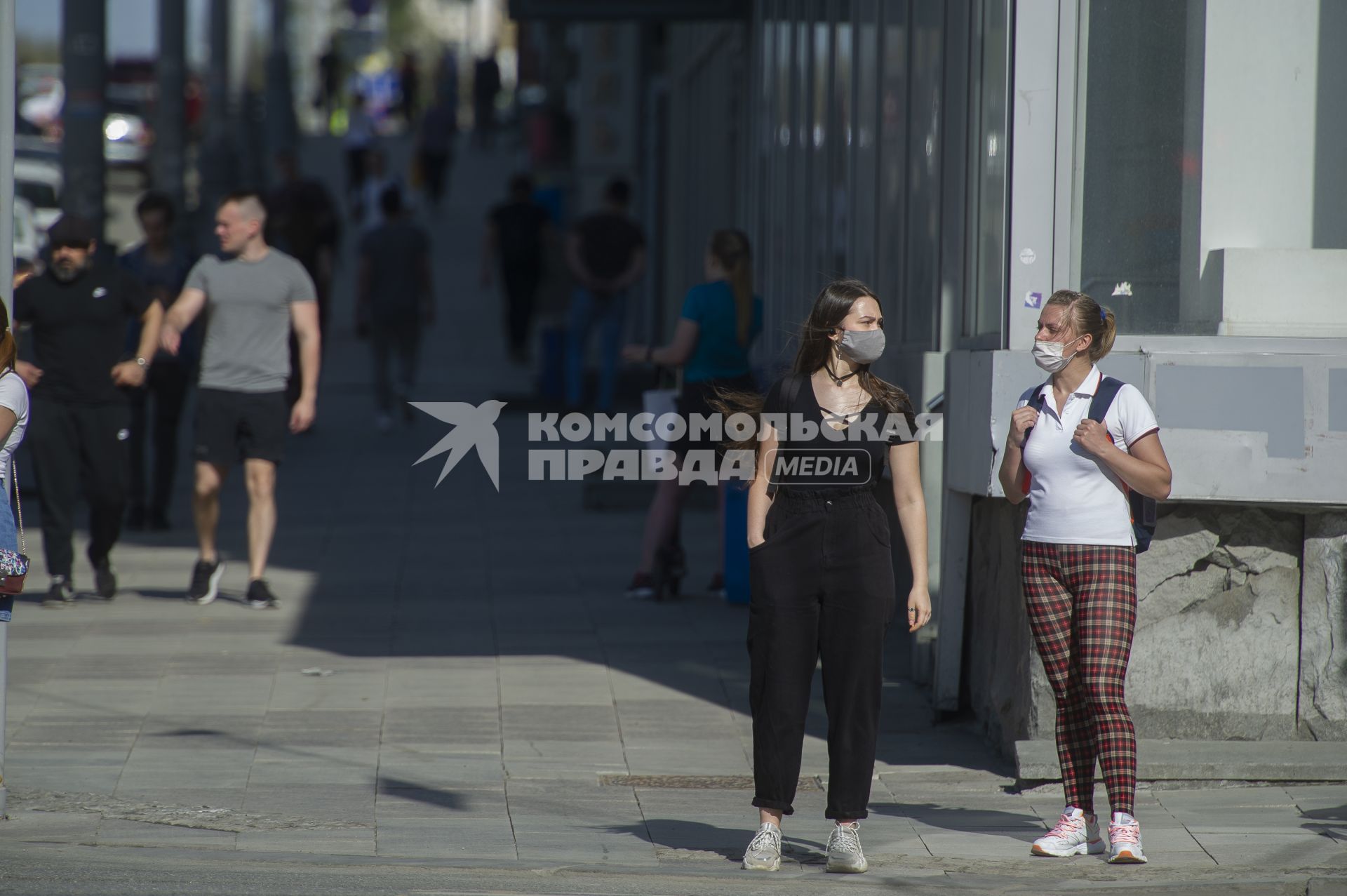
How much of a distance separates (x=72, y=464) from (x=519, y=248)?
10490 millimetres

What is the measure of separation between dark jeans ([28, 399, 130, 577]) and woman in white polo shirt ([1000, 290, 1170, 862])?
5.64m

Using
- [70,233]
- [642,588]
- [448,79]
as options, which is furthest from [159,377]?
[448,79]

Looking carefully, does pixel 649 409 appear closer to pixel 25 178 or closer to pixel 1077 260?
pixel 1077 260

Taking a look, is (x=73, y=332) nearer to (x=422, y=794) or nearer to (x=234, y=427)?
(x=234, y=427)

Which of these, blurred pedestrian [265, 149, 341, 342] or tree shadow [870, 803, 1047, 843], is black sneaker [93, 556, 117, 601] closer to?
tree shadow [870, 803, 1047, 843]

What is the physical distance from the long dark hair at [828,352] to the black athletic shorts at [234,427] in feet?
14.9

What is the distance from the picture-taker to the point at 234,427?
9.56m

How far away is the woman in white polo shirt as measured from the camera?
5.61 m

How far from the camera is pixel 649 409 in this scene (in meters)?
9.72

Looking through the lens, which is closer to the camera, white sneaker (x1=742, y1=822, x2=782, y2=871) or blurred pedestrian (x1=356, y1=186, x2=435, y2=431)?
white sneaker (x1=742, y1=822, x2=782, y2=871)

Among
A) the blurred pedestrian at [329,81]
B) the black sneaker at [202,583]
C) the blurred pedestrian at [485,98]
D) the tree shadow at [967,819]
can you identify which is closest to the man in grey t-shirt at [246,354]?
the black sneaker at [202,583]

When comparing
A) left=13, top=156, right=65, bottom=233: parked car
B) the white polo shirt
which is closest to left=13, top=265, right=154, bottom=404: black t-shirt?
the white polo shirt

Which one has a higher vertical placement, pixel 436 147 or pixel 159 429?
pixel 436 147

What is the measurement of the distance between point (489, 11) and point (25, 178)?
59.7 meters
